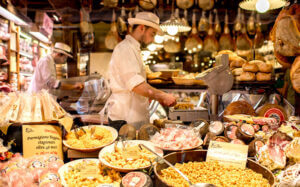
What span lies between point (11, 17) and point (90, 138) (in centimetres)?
408

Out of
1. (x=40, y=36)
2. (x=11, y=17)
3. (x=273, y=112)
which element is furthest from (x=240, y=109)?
(x=40, y=36)

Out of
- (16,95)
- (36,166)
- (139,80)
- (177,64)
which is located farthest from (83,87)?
(36,166)

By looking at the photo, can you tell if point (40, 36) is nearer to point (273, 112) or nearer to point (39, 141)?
point (39, 141)

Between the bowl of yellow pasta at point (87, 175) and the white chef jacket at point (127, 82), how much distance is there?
3.53ft

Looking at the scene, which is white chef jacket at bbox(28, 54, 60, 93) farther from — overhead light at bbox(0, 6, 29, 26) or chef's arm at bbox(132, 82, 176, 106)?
chef's arm at bbox(132, 82, 176, 106)

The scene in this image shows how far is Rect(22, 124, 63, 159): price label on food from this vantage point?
138 centimetres

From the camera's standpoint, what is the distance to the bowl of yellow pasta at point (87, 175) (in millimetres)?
1134

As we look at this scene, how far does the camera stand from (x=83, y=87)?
3.90 metres

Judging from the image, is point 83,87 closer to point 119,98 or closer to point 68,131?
point 119,98

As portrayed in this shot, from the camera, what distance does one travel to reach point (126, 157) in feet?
4.08

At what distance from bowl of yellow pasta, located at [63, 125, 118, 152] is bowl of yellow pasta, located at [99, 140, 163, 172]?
90 mm

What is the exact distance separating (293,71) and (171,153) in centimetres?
87

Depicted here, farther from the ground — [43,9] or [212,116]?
[43,9]

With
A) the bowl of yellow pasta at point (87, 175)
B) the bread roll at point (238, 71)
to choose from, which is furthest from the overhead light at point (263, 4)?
the bowl of yellow pasta at point (87, 175)
